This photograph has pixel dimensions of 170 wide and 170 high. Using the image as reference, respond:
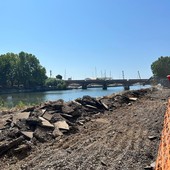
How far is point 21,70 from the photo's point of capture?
97.8m

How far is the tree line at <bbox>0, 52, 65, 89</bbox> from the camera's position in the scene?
3730 inches

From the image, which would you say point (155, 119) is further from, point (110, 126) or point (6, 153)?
point (6, 153)

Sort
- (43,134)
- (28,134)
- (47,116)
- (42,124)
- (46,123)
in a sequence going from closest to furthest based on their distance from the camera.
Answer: (28,134), (43,134), (42,124), (46,123), (47,116)

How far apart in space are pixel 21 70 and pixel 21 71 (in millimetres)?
323

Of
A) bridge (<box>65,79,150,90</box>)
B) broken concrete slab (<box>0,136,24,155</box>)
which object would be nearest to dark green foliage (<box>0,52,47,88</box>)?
bridge (<box>65,79,150,90</box>)

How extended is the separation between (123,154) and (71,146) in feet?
4.49

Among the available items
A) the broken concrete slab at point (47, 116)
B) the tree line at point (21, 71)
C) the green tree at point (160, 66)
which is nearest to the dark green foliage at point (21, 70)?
the tree line at point (21, 71)

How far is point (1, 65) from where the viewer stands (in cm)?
9331

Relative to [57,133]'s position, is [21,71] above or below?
above

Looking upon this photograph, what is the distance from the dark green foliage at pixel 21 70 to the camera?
94.8 meters

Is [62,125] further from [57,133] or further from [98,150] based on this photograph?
[98,150]

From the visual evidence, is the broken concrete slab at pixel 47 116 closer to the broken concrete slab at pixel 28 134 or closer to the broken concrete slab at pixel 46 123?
the broken concrete slab at pixel 46 123

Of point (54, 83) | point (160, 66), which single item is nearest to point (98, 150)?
point (160, 66)

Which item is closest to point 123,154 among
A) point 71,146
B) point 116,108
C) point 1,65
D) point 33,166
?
point 71,146
